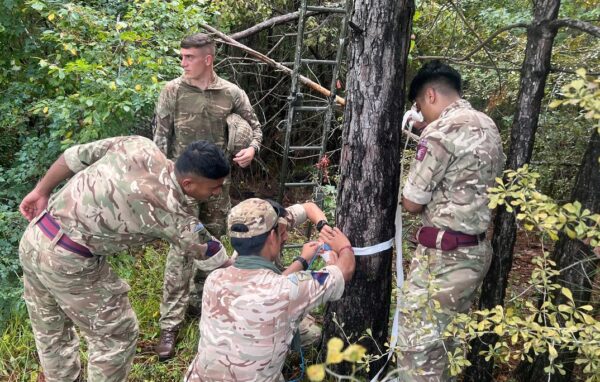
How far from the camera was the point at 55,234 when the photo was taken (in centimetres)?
265

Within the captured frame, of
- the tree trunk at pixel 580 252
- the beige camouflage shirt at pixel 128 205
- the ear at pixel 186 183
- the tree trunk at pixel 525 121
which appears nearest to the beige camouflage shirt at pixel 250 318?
the beige camouflage shirt at pixel 128 205

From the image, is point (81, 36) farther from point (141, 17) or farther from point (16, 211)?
point (16, 211)

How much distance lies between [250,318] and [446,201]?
4.23 feet

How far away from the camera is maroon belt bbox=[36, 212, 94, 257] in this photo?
263 centimetres

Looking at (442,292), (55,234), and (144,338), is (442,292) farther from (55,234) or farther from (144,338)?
(144,338)

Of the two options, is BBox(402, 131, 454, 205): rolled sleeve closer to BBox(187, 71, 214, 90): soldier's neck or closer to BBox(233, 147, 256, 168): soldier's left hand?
BBox(233, 147, 256, 168): soldier's left hand

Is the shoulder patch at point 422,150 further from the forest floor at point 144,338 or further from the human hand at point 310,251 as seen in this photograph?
the forest floor at point 144,338

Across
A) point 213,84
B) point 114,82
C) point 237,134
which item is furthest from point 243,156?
point 114,82

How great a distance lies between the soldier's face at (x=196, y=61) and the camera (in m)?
3.75

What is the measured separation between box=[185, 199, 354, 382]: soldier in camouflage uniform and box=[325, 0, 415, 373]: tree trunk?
0.65 metres

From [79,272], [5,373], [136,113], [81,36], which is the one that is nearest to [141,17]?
[81,36]

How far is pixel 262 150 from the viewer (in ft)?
25.6

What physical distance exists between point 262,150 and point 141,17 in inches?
143

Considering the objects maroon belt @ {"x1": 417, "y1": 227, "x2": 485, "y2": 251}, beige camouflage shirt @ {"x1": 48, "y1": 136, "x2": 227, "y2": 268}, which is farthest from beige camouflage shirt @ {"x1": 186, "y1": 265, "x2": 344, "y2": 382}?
maroon belt @ {"x1": 417, "y1": 227, "x2": 485, "y2": 251}
